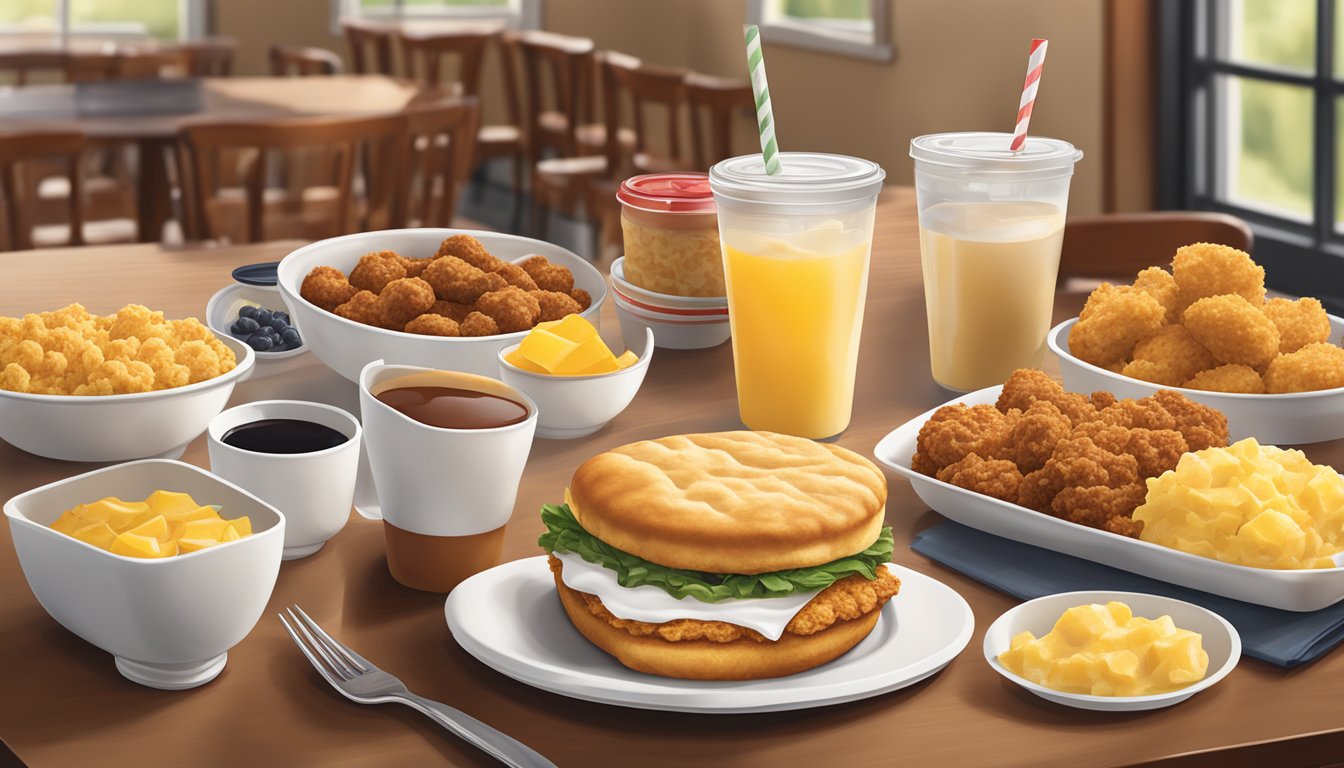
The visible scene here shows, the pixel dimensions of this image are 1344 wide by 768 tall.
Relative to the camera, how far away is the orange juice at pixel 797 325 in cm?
116

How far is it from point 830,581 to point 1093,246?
57.3 inches

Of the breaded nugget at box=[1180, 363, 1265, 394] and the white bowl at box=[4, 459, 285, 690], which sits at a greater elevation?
the breaded nugget at box=[1180, 363, 1265, 394]

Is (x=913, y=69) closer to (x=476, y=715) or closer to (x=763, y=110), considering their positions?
(x=763, y=110)

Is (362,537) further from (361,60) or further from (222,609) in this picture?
(361,60)

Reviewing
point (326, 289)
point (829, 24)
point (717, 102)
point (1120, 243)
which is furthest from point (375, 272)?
point (829, 24)

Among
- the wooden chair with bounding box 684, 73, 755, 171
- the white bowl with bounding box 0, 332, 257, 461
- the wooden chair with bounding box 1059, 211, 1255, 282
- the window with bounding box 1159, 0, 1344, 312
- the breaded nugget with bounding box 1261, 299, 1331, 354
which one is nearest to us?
the white bowl with bounding box 0, 332, 257, 461

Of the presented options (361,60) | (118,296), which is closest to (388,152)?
(118,296)

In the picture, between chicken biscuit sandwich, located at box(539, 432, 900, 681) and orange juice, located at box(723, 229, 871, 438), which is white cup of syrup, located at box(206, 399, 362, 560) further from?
orange juice, located at box(723, 229, 871, 438)

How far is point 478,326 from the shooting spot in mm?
1231

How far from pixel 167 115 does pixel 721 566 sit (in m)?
3.52

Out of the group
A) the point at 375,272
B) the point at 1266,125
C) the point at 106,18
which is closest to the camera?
the point at 375,272

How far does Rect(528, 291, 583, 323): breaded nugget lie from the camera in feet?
4.21

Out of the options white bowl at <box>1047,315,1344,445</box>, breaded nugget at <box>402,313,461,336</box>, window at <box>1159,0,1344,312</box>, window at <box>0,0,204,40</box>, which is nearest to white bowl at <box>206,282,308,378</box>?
breaded nugget at <box>402,313,461,336</box>

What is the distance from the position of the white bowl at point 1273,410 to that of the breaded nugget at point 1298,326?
6 centimetres
